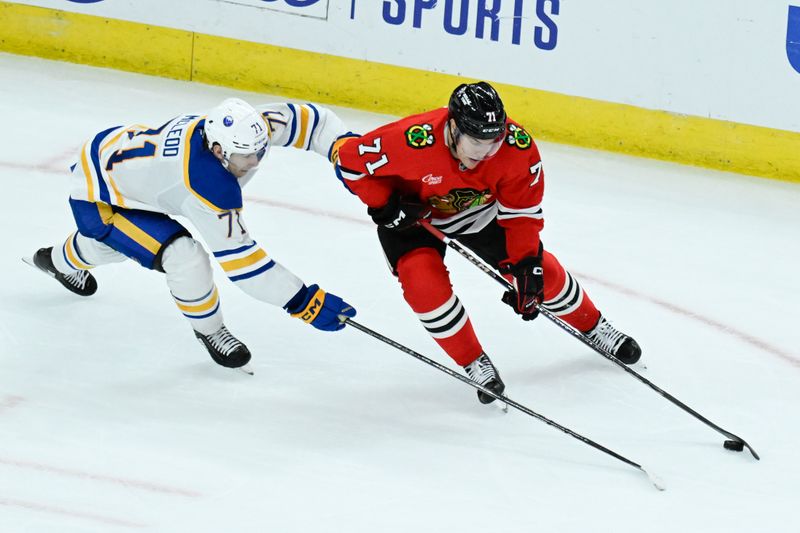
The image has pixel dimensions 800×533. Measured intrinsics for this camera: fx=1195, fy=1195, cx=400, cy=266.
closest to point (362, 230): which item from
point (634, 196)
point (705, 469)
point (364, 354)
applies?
point (364, 354)

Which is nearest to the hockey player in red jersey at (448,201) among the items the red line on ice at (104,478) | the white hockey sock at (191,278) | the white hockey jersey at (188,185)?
the white hockey jersey at (188,185)

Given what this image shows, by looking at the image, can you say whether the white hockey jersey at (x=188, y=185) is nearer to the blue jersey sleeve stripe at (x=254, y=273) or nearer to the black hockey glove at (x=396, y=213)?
the blue jersey sleeve stripe at (x=254, y=273)

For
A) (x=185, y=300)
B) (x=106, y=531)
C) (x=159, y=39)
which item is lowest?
(x=106, y=531)

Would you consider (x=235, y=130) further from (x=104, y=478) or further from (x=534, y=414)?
(x=534, y=414)

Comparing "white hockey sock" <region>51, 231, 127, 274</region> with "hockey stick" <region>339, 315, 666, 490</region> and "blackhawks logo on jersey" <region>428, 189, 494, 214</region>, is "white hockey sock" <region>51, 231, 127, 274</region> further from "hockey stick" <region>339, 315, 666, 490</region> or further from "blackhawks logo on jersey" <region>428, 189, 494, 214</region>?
"blackhawks logo on jersey" <region>428, 189, 494, 214</region>

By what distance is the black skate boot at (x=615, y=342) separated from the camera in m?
3.91

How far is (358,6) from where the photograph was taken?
5.93 m

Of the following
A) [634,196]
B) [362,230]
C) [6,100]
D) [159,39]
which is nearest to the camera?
[362,230]

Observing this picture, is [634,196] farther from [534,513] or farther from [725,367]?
[534,513]

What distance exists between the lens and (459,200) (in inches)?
144

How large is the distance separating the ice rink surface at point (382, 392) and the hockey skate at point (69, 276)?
0.04 meters

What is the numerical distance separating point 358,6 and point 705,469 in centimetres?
334

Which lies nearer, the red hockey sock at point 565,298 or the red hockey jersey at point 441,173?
the red hockey jersey at point 441,173

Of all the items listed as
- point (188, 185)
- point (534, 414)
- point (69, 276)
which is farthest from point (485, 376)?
point (69, 276)
